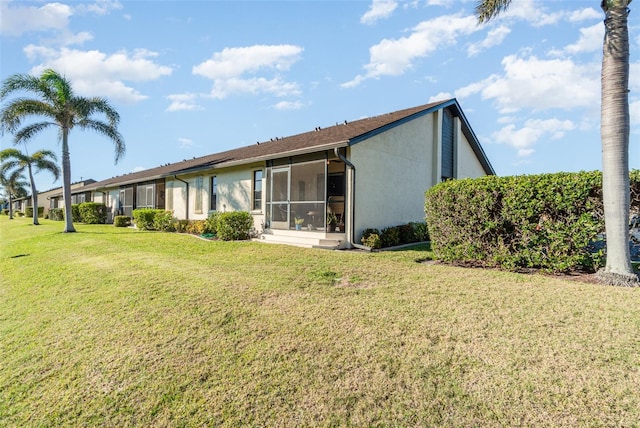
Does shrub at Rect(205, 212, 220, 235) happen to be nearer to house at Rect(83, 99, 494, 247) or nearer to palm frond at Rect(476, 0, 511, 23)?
house at Rect(83, 99, 494, 247)

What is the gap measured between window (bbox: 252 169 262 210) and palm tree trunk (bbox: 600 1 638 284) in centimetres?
1108

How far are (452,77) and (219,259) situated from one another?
1048cm

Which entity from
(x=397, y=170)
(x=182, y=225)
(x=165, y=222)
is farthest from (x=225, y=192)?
(x=397, y=170)

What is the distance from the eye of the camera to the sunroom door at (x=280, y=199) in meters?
12.1

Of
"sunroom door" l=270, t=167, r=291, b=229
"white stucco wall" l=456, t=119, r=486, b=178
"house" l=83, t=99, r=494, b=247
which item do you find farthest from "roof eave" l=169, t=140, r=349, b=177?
"white stucco wall" l=456, t=119, r=486, b=178

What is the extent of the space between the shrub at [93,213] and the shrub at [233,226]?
57.8 ft

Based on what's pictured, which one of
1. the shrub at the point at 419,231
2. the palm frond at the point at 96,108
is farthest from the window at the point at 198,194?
the shrub at the point at 419,231

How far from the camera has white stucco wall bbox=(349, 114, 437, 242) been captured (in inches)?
429

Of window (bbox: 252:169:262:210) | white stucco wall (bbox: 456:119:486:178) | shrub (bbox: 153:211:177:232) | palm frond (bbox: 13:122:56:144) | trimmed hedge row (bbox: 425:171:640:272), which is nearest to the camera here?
trimmed hedge row (bbox: 425:171:640:272)

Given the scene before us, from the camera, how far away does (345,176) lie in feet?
35.3

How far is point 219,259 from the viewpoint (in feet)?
27.5

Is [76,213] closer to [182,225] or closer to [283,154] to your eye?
[182,225]

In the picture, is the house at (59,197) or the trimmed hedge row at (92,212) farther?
the house at (59,197)

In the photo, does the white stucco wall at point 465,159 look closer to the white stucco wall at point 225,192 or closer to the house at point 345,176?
the house at point 345,176
